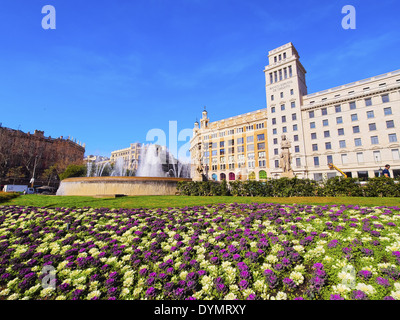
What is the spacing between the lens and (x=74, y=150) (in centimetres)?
8512

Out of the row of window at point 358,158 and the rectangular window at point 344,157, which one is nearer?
the row of window at point 358,158

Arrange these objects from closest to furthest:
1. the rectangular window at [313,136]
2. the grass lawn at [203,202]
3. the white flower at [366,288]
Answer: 1. the white flower at [366,288]
2. the grass lawn at [203,202]
3. the rectangular window at [313,136]

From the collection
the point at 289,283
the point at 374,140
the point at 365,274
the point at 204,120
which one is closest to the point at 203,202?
the point at 289,283

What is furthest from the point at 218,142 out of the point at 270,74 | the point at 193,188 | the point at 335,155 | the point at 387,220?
the point at 387,220

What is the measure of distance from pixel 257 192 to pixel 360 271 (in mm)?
12374

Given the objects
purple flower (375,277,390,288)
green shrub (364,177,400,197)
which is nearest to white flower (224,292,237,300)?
purple flower (375,277,390,288)

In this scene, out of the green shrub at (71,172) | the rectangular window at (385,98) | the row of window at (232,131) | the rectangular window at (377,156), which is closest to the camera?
the rectangular window at (377,156)

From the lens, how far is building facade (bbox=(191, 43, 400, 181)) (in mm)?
39031

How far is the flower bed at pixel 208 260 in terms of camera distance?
3.42 metres

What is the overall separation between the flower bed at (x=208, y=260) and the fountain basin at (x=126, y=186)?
465 inches

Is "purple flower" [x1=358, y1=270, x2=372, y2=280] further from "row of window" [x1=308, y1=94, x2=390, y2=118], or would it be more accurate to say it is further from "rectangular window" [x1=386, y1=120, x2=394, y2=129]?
"row of window" [x1=308, y1=94, x2=390, y2=118]

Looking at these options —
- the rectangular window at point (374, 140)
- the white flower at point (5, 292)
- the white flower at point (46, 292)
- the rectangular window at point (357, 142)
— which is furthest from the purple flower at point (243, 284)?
the rectangular window at point (374, 140)

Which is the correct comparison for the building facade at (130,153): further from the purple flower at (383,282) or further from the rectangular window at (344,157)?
the purple flower at (383,282)
